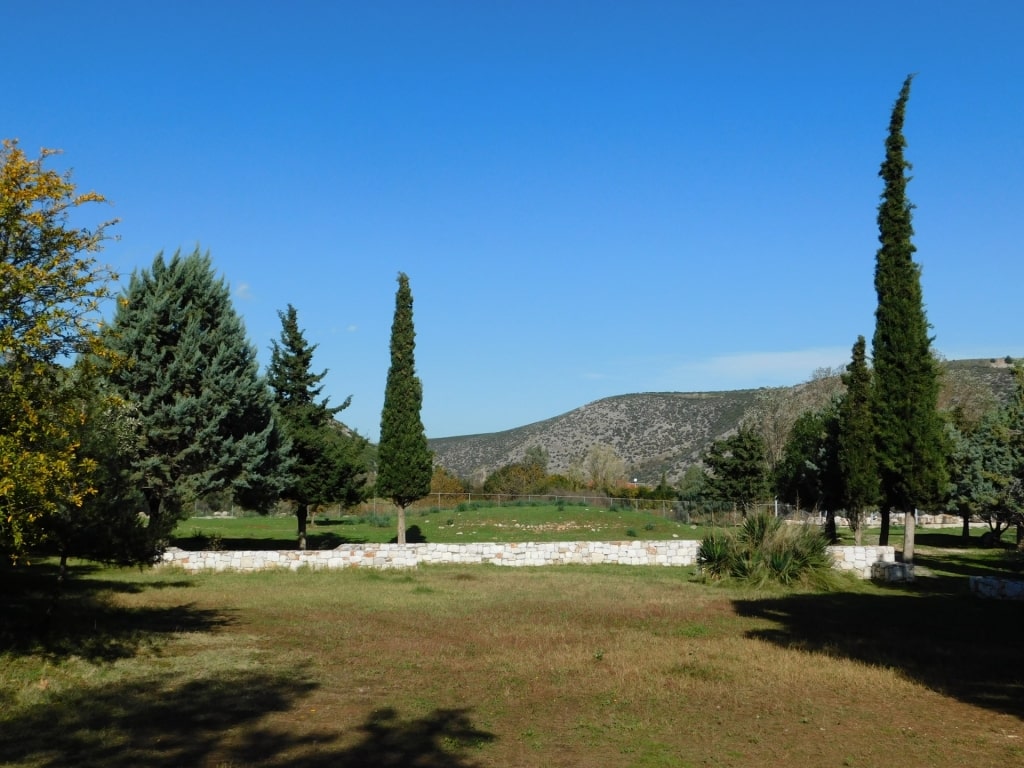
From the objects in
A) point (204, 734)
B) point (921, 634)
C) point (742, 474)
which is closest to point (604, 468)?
point (742, 474)

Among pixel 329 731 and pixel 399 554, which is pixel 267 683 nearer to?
pixel 329 731

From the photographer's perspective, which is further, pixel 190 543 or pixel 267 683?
pixel 190 543

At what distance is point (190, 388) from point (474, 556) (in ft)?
36.9

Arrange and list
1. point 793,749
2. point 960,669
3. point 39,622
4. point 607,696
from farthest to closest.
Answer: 1. point 39,622
2. point 960,669
3. point 607,696
4. point 793,749

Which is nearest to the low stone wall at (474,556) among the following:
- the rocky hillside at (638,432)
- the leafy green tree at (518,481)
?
the leafy green tree at (518,481)

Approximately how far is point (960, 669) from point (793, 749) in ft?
19.0

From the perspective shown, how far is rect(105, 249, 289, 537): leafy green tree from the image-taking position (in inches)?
1133

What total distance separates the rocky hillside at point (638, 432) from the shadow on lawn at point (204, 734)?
90303mm

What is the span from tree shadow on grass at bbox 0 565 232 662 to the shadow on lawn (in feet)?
9.48

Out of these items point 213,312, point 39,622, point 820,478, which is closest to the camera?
point 39,622

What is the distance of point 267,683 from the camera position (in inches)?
460

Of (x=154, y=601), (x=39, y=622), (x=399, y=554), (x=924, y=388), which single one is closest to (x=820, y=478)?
(x=924, y=388)

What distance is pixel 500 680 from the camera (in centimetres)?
1206

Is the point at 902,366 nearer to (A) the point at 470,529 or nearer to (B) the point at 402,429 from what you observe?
(B) the point at 402,429
